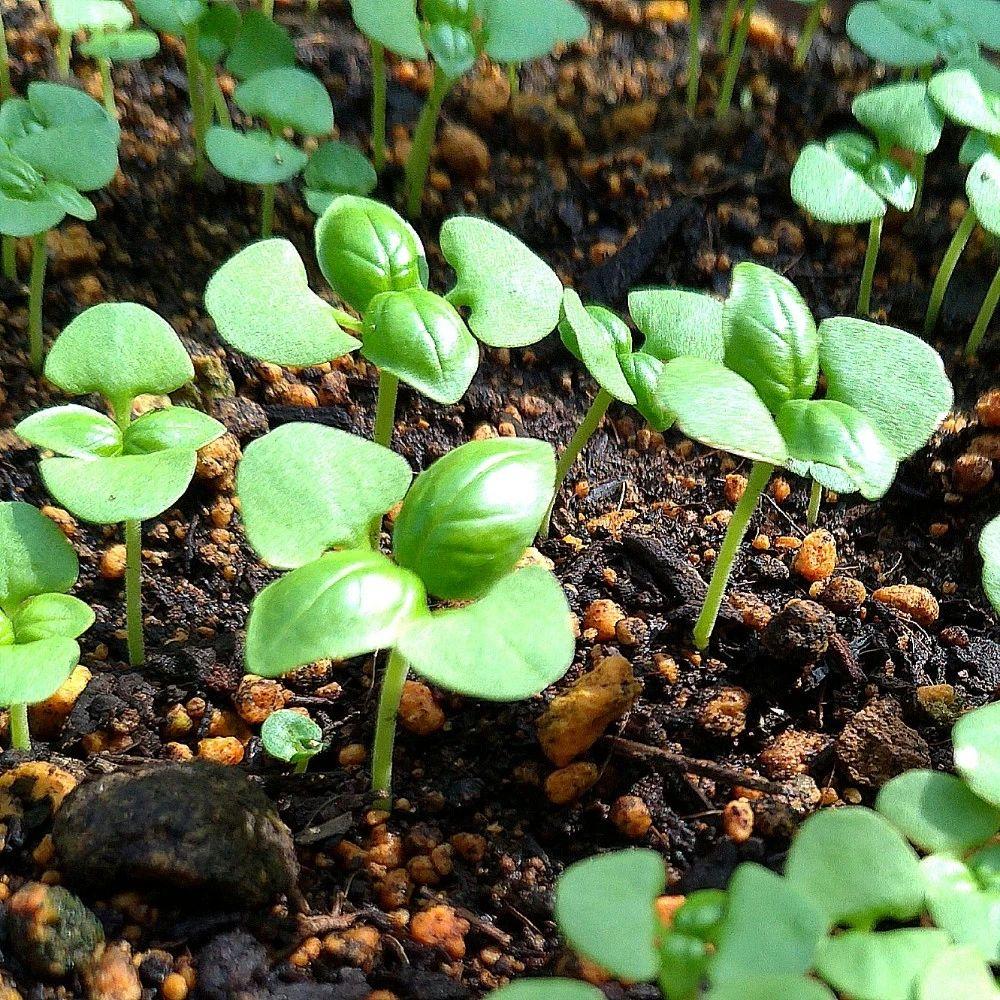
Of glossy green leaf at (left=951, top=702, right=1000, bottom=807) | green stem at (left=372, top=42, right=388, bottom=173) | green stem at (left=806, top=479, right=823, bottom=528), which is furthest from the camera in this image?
green stem at (left=372, top=42, right=388, bottom=173)

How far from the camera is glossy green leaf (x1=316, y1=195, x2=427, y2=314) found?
110 cm

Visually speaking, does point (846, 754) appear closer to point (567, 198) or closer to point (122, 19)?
point (567, 198)

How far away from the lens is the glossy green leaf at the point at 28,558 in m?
1.04

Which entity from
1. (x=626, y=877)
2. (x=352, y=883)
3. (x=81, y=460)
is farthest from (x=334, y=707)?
(x=626, y=877)

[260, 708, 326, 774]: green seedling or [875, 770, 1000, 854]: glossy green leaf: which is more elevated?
[875, 770, 1000, 854]: glossy green leaf

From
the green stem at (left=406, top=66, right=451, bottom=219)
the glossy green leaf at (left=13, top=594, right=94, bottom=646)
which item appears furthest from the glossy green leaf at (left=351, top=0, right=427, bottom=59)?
the glossy green leaf at (left=13, top=594, right=94, bottom=646)

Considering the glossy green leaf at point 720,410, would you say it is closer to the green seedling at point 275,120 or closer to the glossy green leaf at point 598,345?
the glossy green leaf at point 598,345

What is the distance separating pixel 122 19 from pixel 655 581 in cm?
118

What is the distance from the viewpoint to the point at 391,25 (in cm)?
143

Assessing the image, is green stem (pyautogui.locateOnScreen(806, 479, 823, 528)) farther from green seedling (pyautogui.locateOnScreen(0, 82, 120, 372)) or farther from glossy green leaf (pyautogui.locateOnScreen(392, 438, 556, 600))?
green seedling (pyautogui.locateOnScreen(0, 82, 120, 372))

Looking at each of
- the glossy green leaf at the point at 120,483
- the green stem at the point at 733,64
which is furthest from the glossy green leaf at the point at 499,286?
the green stem at the point at 733,64

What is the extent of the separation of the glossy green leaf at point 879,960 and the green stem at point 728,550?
0.47 metres

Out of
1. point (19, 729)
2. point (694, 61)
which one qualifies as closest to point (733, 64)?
point (694, 61)

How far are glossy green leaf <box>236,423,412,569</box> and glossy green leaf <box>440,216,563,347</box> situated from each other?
0.23 metres
